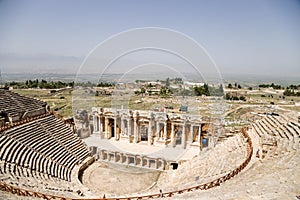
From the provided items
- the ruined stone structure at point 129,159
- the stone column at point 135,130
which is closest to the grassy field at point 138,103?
the stone column at point 135,130

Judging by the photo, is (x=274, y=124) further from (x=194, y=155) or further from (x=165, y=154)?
(x=165, y=154)

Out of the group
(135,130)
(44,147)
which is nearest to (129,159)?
(135,130)

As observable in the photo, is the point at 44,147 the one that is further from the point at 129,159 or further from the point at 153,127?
the point at 153,127

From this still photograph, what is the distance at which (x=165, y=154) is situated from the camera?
21.2 metres

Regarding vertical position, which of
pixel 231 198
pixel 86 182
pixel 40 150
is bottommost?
pixel 86 182

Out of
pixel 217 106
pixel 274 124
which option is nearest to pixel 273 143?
pixel 274 124

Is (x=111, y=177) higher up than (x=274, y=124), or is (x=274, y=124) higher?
(x=274, y=124)

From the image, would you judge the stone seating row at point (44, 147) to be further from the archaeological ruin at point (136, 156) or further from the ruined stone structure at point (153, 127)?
the ruined stone structure at point (153, 127)

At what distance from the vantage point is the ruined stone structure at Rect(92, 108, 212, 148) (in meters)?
23.1

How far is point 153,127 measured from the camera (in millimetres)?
24391

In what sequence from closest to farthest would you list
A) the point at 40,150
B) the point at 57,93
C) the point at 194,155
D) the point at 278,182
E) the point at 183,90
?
the point at 278,182 → the point at 40,150 → the point at 194,155 → the point at 57,93 → the point at 183,90

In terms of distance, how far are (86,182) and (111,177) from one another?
1.94 meters

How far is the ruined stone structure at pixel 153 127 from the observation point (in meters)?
23.1

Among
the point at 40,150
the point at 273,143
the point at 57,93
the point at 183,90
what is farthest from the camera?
the point at 183,90
